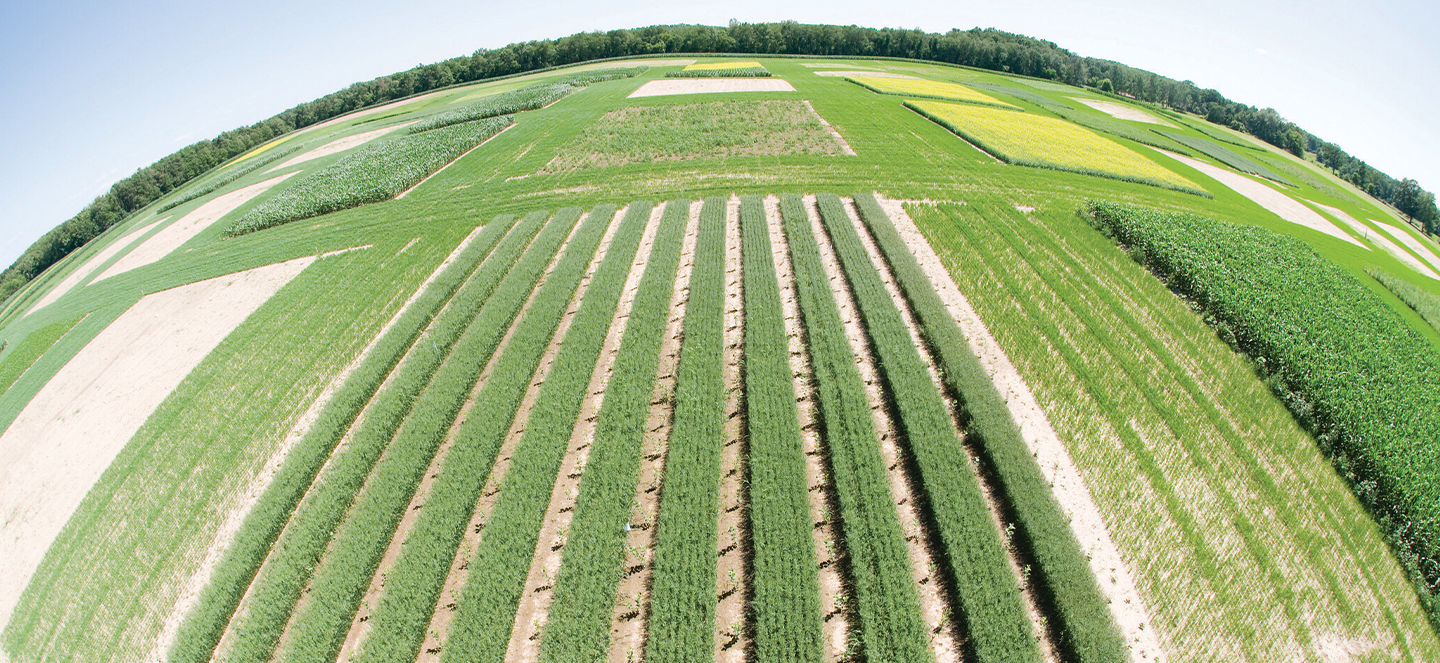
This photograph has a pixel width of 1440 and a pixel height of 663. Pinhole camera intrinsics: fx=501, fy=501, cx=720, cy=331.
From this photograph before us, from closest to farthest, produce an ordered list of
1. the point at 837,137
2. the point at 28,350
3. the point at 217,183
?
the point at 28,350
the point at 837,137
the point at 217,183

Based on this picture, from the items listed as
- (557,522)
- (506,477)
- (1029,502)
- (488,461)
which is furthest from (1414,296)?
(488,461)

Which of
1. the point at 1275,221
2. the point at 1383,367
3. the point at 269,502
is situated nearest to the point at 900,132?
the point at 1275,221

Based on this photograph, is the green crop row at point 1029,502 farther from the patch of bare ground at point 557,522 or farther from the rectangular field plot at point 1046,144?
the rectangular field plot at point 1046,144

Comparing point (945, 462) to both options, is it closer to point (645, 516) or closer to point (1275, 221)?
point (645, 516)

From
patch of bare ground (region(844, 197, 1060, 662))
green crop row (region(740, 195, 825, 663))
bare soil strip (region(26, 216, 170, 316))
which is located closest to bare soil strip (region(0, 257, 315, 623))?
bare soil strip (region(26, 216, 170, 316))

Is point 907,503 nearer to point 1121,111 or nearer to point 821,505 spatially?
point 821,505

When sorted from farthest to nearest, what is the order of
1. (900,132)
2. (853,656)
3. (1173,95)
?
(1173,95)
(900,132)
(853,656)
